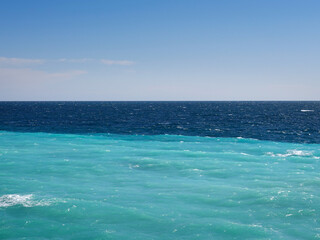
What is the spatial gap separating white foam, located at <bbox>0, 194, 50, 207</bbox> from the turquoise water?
0.19ft

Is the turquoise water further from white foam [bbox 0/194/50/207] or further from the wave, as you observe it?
the wave

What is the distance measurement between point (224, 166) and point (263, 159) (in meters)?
6.40

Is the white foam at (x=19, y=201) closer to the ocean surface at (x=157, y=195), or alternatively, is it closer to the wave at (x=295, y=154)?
the ocean surface at (x=157, y=195)

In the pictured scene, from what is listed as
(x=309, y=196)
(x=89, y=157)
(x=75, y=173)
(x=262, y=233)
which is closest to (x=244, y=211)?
(x=262, y=233)

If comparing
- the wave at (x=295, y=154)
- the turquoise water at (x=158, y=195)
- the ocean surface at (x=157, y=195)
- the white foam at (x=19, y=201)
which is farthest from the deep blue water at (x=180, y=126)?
the white foam at (x=19, y=201)

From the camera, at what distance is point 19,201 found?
17781 millimetres

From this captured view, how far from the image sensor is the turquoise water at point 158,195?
14547 millimetres

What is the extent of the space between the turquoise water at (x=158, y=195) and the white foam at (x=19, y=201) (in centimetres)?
6

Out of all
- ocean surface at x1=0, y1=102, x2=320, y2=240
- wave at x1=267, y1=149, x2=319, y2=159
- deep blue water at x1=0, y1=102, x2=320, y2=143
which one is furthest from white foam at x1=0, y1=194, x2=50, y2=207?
deep blue water at x1=0, y1=102, x2=320, y2=143

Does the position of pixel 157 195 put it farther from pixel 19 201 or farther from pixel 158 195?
pixel 19 201

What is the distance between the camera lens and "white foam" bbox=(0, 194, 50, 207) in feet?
56.9

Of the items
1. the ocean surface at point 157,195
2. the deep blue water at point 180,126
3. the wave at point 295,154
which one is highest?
the deep blue water at point 180,126

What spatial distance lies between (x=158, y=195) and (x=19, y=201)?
8.68m

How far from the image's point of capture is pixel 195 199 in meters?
19.0
